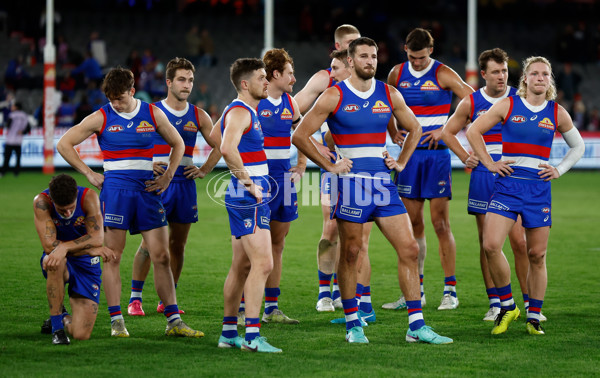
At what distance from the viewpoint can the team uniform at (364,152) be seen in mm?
7141

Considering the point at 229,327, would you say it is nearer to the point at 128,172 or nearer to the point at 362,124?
the point at 128,172

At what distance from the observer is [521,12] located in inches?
1307

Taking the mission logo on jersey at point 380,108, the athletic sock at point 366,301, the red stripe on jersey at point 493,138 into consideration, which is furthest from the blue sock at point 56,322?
the red stripe on jersey at point 493,138

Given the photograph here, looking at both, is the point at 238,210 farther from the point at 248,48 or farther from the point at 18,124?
the point at 248,48

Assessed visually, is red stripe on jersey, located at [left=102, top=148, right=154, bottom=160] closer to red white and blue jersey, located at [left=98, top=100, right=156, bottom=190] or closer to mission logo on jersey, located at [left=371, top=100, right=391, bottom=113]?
red white and blue jersey, located at [left=98, top=100, right=156, bottom=190]

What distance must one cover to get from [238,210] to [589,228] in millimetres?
9576

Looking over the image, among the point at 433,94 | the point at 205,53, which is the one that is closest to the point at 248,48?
the point at 205,53

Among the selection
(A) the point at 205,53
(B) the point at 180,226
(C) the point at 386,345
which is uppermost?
(A) the point at 205,53

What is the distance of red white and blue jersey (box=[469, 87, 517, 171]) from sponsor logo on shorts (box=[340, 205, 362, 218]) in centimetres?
187

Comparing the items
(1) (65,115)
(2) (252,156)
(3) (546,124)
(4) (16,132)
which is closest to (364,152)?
(2) (252,156)

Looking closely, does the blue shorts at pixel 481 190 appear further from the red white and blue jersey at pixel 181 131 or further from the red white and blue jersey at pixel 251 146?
the red white and blue jersey at pixel 181 131

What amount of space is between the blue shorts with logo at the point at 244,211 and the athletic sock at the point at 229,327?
0.66m

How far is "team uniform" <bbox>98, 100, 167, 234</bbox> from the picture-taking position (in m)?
7.56

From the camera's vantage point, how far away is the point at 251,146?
7027 millimetres
